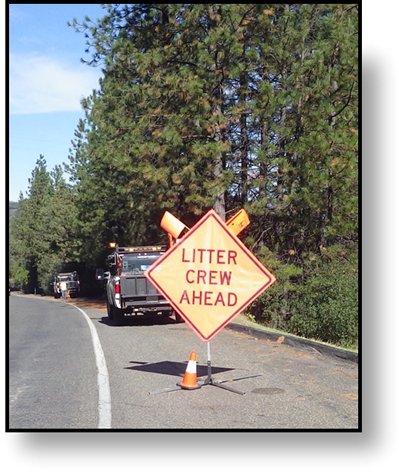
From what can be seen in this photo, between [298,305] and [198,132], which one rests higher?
[198,132]

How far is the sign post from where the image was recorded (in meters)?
7.98

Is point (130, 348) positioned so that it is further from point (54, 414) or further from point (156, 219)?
point (156, 219)

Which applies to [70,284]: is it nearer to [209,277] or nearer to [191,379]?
[191,379]

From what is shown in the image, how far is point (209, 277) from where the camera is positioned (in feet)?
26.3

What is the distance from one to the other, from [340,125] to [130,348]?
29.9ft

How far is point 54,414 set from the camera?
6.70 metres

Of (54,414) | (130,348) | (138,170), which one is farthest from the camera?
(138,170)

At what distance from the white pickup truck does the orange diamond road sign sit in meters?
9.14

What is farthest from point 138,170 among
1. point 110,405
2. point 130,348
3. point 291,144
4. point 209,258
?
point 110,405

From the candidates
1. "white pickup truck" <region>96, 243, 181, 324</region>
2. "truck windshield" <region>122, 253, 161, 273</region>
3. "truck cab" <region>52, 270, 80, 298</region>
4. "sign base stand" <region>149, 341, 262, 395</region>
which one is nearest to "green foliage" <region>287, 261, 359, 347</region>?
"white pickup truck" <region>96, 243, 181, 324</region>

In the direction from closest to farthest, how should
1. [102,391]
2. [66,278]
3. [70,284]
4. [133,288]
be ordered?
[102,391] < [133,288] < [70,284] < [66,278]

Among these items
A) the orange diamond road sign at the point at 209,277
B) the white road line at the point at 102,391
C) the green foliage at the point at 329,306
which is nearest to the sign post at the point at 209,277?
the orange diamond road sign at the point at 209,277

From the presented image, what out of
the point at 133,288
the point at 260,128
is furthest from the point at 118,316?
the point at 260,128

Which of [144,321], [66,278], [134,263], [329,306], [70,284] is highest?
[134,263]
